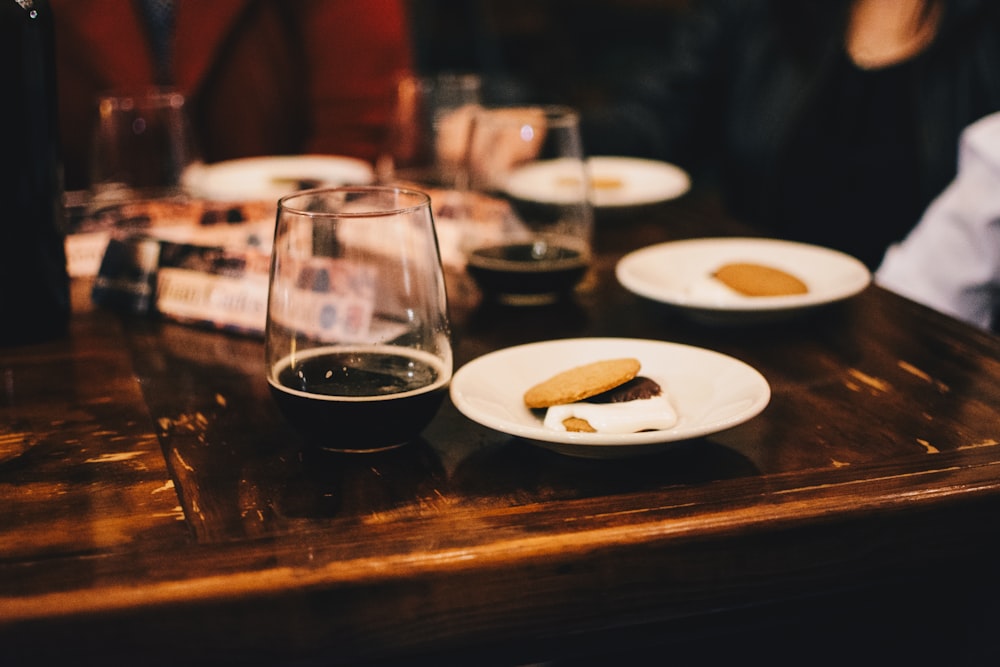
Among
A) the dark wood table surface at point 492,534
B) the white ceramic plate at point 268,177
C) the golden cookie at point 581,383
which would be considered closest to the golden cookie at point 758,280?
the dark wood table surface at point 492,534

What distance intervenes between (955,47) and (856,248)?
17.2 inches

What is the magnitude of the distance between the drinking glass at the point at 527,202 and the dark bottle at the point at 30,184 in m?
0.42

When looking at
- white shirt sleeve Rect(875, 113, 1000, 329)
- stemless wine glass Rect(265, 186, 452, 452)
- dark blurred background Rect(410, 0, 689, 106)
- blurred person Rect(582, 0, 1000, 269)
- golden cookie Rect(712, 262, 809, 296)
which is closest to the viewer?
stemless wine glass Rect(265, 186, 452, 452)

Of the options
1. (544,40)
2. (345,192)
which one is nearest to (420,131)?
(345,192)

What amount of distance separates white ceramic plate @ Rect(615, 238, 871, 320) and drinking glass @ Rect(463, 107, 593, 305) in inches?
2.9

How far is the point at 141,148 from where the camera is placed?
1358mm

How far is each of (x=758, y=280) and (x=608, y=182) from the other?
1.93ft

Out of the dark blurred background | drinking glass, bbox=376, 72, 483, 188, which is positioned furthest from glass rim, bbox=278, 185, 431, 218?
the dark blurred background

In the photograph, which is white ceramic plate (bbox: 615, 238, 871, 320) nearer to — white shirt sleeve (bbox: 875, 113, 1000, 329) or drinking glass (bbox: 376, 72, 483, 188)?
white shirt sleeve (bbox: 875, 113, 1000, 329)

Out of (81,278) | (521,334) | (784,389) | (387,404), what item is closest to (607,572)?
(387,404)

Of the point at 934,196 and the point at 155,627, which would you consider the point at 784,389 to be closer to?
the point at 155,627

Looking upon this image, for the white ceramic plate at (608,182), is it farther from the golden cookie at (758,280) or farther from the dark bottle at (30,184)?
the dark bottle at (30,184)

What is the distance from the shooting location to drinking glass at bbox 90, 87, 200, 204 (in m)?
1.33

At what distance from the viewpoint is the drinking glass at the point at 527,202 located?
101 centimetres
